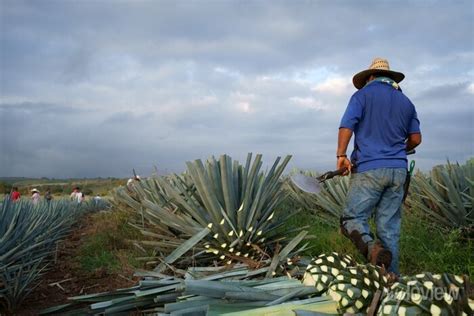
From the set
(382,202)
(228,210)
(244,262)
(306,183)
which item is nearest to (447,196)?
(382,202)

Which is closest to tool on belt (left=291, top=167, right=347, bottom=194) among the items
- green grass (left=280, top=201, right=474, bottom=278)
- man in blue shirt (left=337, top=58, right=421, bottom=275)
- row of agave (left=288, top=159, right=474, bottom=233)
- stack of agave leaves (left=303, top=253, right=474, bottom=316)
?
man in blue shirt (left=337, top=58, right=421, bottom=275)

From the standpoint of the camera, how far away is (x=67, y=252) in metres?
7.04

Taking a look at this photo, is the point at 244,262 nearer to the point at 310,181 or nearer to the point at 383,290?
the point at 310,181

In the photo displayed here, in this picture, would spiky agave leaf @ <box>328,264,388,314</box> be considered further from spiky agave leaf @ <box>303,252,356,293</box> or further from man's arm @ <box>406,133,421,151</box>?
man's arm @ <box>406,133,421,151</box>

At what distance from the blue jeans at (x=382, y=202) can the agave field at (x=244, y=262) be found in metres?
0.42

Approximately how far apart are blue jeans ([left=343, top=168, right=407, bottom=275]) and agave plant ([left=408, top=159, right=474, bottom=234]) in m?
1.33

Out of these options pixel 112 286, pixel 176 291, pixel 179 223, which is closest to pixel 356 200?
pixel 179 223

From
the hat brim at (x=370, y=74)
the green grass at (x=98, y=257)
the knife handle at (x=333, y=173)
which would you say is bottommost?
the green grass at (x=98, y=257)

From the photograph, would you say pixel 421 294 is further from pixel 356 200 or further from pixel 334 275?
pixel 356 200

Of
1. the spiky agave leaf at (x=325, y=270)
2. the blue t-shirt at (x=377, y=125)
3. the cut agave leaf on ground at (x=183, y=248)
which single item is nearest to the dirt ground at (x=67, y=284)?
the cut agave leaf on ground at (x=183, y=248)

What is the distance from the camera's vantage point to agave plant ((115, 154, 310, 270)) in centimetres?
420

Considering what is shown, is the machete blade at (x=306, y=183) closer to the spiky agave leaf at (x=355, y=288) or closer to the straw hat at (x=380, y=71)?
the straw hat at (x=380, y=71)

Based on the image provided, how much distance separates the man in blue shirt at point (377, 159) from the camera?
4.25 metres

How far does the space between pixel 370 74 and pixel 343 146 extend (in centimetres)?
88
